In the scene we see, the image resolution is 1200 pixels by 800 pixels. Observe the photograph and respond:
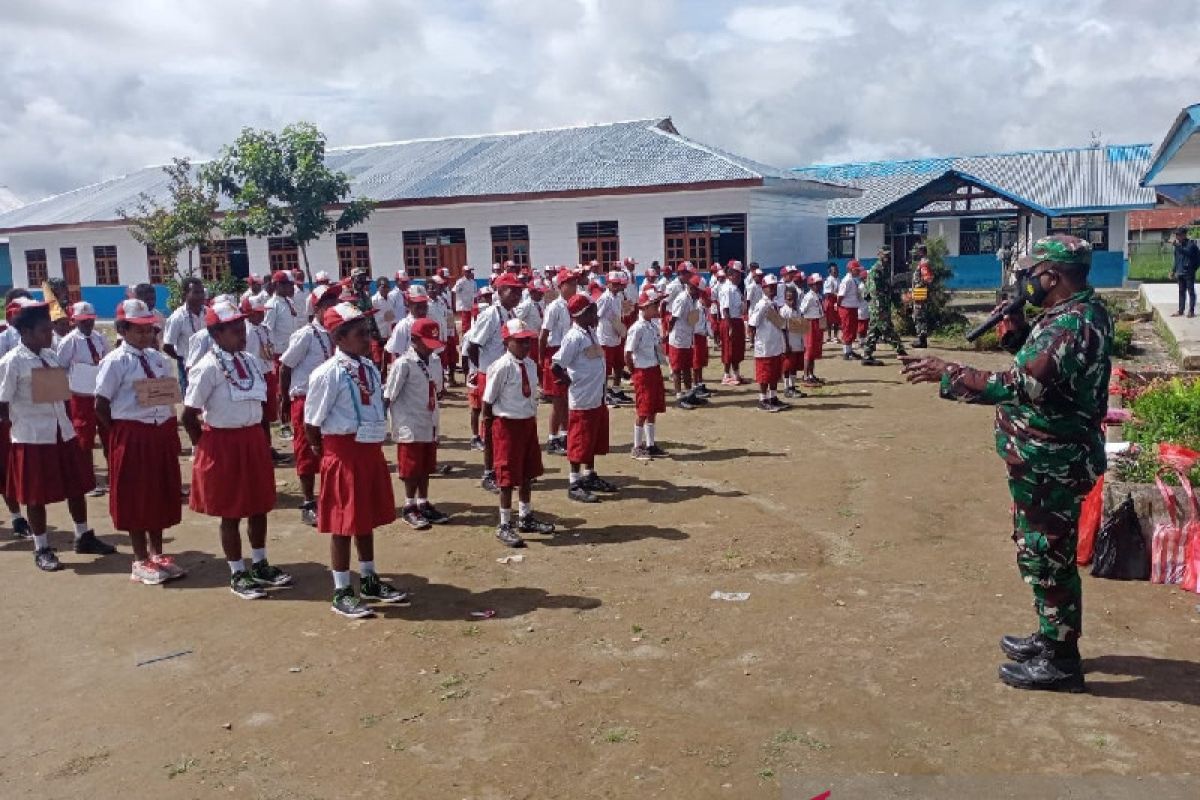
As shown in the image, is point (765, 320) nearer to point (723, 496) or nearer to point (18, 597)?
point (723, 496)

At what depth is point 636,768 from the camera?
409 centimetres

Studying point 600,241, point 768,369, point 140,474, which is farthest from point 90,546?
point 600,241

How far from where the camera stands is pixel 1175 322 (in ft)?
56.9

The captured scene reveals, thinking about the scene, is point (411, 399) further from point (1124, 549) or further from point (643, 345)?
point (1124, 549)

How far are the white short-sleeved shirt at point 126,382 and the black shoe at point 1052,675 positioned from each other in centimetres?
554

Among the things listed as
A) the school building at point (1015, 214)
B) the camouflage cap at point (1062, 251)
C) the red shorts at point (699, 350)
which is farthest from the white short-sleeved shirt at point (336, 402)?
the school building at point (1015, 214)

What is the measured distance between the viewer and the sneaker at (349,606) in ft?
19.6

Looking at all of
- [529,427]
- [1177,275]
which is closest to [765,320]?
[529,427]

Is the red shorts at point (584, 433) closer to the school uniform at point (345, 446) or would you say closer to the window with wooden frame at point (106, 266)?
the school uniform at point (345, 446)

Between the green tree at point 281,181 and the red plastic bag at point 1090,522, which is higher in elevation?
the green tree at point 281,181

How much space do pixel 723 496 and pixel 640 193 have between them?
16682 mm

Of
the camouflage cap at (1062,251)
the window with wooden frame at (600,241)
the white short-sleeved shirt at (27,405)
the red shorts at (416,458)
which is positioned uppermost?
the window with wooden frame at (600,241)

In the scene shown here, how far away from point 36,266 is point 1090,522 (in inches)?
1490

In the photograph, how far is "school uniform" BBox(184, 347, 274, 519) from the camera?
6125 millimetres
